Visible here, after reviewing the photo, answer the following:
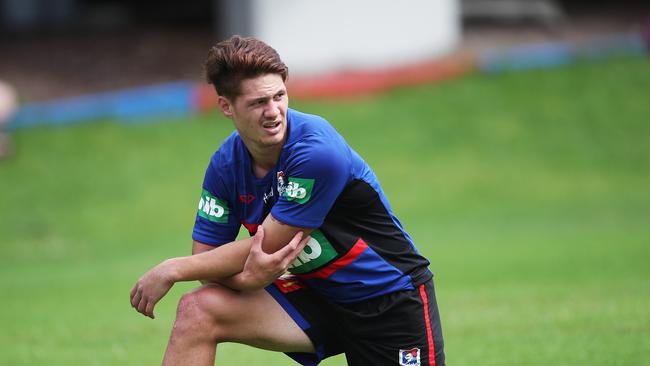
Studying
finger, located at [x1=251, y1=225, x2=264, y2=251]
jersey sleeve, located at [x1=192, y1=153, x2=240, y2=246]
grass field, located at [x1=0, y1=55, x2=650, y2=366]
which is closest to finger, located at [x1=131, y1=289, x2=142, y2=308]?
jersey sleeve, located at [x1=192, y1=153, x2=240, y2=246]

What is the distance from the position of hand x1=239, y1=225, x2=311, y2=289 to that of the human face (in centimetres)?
44

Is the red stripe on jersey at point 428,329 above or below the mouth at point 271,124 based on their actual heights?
below

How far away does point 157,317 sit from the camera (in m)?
10.3

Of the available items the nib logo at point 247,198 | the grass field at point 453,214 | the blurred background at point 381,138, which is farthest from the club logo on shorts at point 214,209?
the blurred background at point 381,138

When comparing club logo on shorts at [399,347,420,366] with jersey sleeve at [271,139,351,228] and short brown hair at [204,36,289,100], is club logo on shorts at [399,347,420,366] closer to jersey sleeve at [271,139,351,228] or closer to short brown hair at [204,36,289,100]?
jersey sleeve at [271,139,351,228]

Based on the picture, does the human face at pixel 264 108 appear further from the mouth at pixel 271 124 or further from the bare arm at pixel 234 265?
the bare arm at pixel 234 265

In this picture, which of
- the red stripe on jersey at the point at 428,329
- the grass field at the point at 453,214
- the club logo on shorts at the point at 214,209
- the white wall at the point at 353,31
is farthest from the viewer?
the white wall at the point at 353,31

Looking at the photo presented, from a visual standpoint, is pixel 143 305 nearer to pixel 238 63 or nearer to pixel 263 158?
pixel 263 158

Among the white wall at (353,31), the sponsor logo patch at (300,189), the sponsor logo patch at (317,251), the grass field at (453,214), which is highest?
the white wall at (353,31)

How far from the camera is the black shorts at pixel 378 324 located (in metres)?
→ 4.85

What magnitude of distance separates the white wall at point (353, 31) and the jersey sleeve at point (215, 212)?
17.6 metres

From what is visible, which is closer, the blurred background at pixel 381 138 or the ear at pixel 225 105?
the ear at pixel 225 105

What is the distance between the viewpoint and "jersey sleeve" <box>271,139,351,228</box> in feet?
15.0

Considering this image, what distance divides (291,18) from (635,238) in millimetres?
10728
